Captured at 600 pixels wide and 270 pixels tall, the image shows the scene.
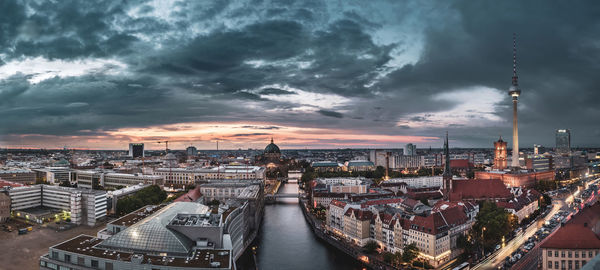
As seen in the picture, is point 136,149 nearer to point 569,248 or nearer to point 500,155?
point 500,155

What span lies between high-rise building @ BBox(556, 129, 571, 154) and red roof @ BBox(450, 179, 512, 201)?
→ 107635 millimetres

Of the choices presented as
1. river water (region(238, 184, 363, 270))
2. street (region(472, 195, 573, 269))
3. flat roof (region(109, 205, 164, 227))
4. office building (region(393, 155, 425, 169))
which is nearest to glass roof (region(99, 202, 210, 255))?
flat roof (region(109, 205, 164, 227))

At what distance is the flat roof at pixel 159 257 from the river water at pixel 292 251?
31.3ft

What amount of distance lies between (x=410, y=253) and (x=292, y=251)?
419 inches

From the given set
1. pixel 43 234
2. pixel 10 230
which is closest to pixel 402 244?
pixel 43 234

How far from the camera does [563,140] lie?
133 metres

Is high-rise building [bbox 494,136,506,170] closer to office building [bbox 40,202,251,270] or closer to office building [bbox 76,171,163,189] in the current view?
office building [bbox 76,171,163,189]

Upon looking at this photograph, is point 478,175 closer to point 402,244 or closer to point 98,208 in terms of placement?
point 402,244

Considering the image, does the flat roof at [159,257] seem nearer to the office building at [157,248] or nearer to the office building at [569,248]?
the office building at [157,248]

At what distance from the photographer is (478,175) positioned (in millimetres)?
72438

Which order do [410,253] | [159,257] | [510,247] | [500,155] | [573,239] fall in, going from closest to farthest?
[159,257]
[573,239]
[410,253]
[510,247]
[500,155]

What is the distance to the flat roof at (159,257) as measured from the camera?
18531 millimetres

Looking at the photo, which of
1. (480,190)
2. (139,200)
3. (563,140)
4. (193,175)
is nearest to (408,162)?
(480,190)

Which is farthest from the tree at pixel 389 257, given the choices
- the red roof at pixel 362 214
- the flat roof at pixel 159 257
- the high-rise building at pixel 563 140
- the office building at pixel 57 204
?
the high-rise building at pixel 563 140
